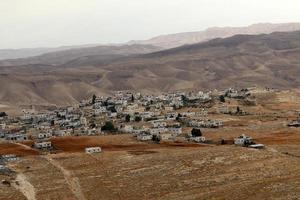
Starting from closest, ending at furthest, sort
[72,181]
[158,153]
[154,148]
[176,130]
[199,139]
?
[72,181], [158,153], [154,148], [199,139], [176,130]

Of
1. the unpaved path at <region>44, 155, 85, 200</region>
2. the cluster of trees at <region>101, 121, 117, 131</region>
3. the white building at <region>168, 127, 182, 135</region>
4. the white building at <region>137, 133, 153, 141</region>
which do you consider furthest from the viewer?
the cluster of trees at <region>101, 121, 117, 131</region>

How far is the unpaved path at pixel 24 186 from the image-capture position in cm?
6438

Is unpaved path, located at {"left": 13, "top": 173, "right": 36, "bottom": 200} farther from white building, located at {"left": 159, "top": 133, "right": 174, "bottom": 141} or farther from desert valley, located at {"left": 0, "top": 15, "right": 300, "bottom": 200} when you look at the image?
white building, located at {"left": 159, "top": 133, "right": 174, "bottom": 141}

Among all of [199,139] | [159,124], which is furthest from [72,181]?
[159,124]

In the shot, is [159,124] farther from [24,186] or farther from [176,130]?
[24,186]

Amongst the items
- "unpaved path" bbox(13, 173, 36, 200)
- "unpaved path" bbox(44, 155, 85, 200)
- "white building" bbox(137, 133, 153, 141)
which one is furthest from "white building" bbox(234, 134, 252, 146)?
"unpaved path" bbox(13, 173, 36, 200)

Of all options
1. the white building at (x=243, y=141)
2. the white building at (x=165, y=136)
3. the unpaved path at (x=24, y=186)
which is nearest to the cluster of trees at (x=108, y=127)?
the white building at (x=165, y=136)

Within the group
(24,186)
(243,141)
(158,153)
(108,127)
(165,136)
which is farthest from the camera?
(108,127)

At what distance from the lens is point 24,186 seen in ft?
227

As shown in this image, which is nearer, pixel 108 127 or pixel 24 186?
pixel 24 186

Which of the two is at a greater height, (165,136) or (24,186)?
(24,186)

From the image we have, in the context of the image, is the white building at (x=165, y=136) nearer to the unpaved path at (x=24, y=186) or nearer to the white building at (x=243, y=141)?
A: the white building at (x=243, y=141)

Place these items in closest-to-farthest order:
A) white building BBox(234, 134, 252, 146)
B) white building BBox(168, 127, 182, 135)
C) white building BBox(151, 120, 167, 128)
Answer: white building BBox(234, 134, 252, 146) → white building BBox(168, 127, 182, 135) → white building BBox(151, 120, 167, 128)

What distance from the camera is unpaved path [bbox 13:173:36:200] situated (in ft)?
211
